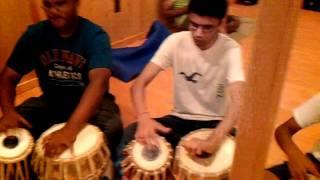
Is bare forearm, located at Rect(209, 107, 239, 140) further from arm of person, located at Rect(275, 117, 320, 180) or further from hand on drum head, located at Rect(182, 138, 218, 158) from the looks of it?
arm of person, located at Rect(275, 117, 320, 180)

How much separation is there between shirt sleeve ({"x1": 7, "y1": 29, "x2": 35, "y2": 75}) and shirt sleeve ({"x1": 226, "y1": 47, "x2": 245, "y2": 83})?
710 millimetres

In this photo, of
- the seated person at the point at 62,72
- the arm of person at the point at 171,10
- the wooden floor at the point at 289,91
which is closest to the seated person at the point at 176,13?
the arm of person at the point at 171,10

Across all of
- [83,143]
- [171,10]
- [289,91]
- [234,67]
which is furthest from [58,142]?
[171,10]

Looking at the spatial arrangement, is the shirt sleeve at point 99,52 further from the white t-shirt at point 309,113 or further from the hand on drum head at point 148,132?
the white t-shirt at point 309,113

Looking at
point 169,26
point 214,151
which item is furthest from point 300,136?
point 169,26

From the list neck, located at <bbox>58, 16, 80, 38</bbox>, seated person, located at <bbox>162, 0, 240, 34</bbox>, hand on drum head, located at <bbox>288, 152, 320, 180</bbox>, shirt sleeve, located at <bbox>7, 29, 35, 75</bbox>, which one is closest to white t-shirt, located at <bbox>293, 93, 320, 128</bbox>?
hand on drum head, located at <bbox>288, 152, 320, 180</bbox>

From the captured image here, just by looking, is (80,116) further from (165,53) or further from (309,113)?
(309,113)

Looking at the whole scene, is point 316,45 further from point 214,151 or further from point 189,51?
point 214,151

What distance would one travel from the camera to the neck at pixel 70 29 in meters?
1.38

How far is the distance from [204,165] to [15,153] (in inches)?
22.6

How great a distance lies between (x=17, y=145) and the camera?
3.97 ft

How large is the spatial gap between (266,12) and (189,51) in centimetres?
72

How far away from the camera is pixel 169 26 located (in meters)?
2.94

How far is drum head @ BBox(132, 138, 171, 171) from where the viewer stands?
3.63 ft
